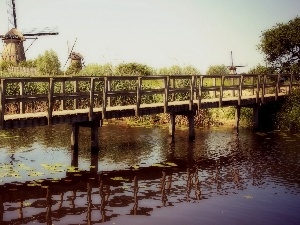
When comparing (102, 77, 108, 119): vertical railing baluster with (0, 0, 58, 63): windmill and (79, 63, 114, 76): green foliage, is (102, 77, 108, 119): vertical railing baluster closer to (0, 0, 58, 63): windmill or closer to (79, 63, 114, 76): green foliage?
(79, 63, 114, 76): green foliage

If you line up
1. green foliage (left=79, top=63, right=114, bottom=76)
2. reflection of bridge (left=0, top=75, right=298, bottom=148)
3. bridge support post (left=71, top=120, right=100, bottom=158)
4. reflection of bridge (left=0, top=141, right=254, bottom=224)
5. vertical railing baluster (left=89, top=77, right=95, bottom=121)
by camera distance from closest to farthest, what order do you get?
1. reflection of bridge (left=0, top=141, right=254, bottom=224)
2. reflection of bridge (left=0, top=75, right=298, bottom=148)
3. vertical railing baluster (left=89, top=77, right=95, bottom=121)
4. bridge support post (left=71, top=120, right=100, bottom=158)
5. green foliage (left=79, top=63, right=114, bottom=76)

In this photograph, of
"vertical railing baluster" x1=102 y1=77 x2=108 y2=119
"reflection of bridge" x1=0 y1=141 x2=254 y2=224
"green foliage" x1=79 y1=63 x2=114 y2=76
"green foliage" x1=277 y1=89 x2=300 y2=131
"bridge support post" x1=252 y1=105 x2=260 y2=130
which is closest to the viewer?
"reflection of bridge" x1=0 y1=141 x2=254 y2=224

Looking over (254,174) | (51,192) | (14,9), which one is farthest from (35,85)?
(14,9)

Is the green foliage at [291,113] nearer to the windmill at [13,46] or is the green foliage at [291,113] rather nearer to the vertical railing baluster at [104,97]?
the vertical railing baluster at [104,97]

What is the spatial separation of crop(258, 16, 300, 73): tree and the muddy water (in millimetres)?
15637

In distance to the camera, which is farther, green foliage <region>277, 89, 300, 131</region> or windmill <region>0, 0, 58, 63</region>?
windmill <region>0, 0, 58, 63</region>

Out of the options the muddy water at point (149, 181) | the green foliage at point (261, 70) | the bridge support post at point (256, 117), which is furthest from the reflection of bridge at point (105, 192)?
the green foliage at point (261, 70)

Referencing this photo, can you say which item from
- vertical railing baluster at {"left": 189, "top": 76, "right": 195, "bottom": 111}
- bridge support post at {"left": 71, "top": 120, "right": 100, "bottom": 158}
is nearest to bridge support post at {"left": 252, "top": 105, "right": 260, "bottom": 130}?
vertical railing baluster at {"left": 189, "top": 76, "right": 195, "bottom": 111}

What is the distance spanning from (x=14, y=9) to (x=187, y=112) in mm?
48525

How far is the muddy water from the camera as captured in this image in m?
9.19

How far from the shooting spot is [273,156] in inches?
619

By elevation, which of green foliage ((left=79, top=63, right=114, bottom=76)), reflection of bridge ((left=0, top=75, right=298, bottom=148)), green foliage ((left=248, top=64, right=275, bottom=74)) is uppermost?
green foliage ((left=248, top=64, right=275, bottom=74))

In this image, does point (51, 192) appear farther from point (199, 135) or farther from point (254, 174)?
point (199, 135)

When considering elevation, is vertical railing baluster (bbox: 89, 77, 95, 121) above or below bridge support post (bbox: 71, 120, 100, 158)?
above
